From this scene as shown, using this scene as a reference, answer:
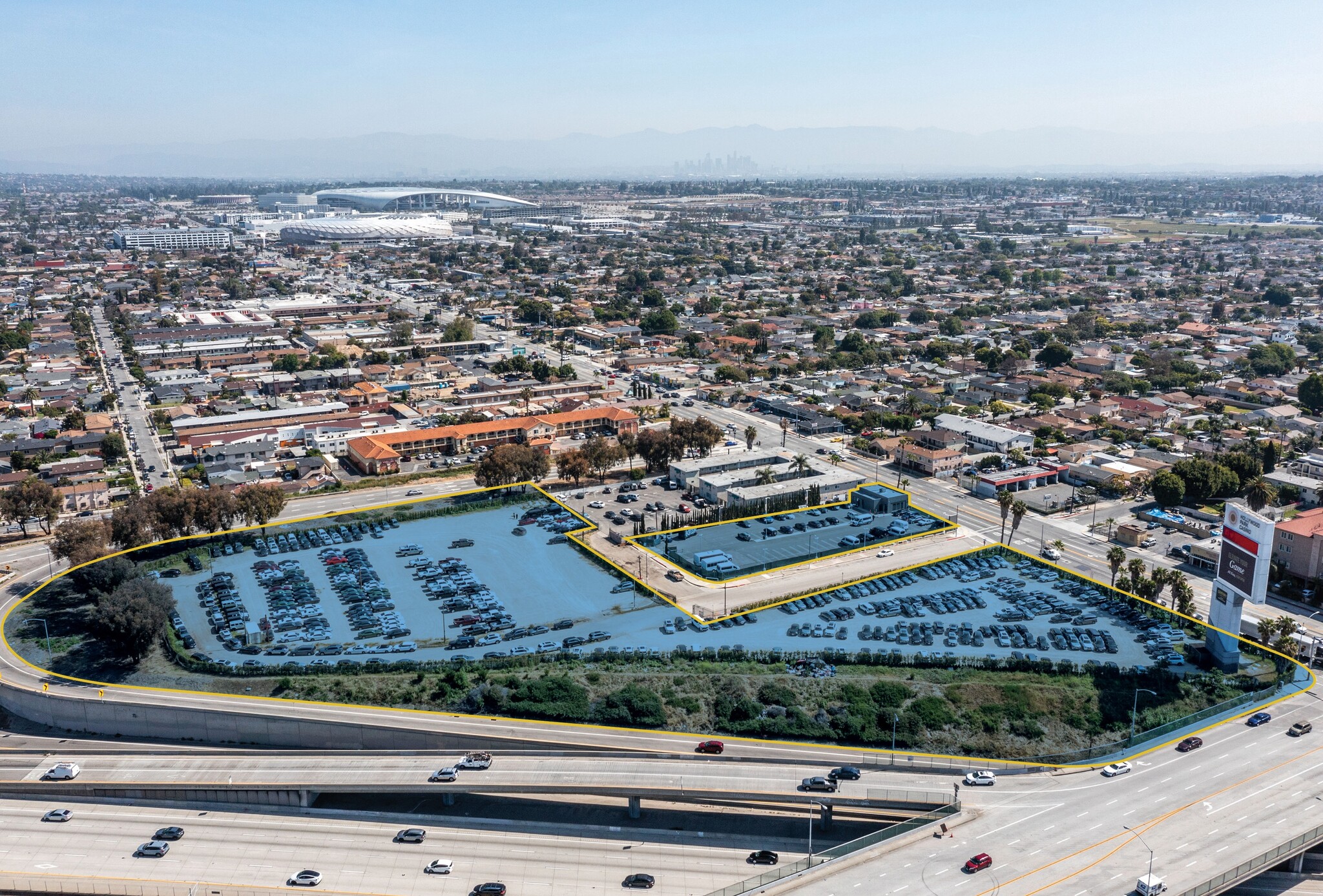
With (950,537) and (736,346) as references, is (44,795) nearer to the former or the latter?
(950,537)

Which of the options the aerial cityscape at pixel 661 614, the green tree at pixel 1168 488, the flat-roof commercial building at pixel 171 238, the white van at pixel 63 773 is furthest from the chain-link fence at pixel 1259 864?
the flat-roof commercial building at pixel 171 238

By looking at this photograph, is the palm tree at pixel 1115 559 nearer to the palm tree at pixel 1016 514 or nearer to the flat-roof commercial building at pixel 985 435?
the palm tree at pixel 1016 514

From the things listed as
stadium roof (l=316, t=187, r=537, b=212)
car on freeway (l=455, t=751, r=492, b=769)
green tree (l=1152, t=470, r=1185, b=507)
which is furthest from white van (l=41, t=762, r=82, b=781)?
stadium roof (l=316, t=187, r=537, b=212)

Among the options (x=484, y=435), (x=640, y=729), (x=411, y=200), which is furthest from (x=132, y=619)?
(x=411, y=200)

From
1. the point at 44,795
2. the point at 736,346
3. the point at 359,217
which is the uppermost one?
the point at 359,217

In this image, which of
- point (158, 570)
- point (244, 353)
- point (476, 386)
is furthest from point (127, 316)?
point (158, 570)

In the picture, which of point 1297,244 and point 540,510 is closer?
point 540,510

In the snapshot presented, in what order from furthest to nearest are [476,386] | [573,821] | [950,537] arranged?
[476,386]
[950,537]
[573,821]
